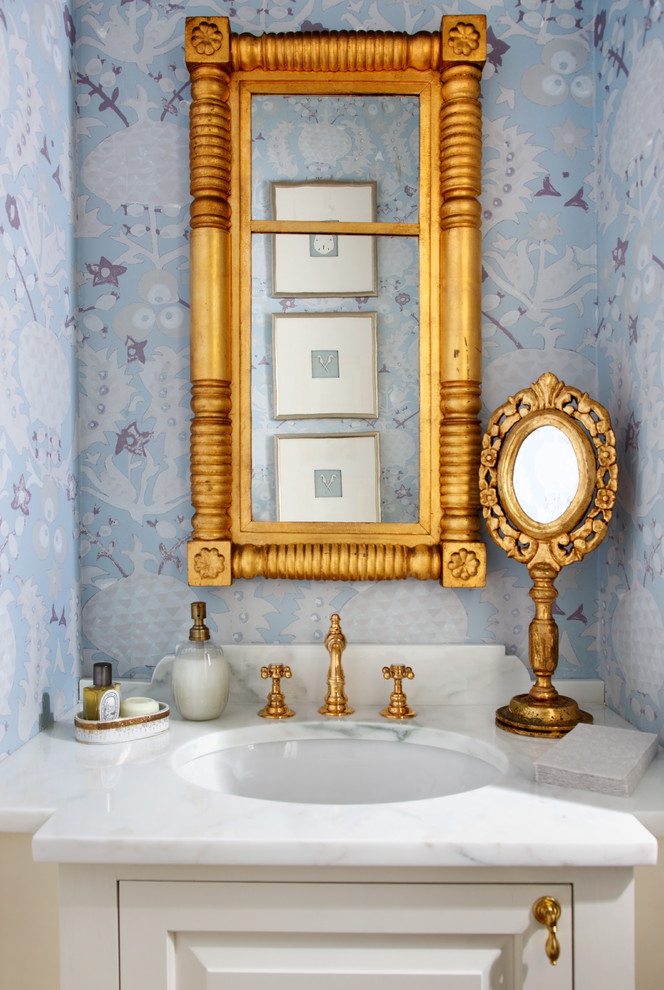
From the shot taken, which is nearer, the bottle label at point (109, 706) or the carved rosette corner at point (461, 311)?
the bottle label at point (109, 706)

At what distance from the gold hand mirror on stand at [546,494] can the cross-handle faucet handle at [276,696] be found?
1.08ft

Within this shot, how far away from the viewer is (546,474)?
1180 millimetres

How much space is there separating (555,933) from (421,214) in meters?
1.05

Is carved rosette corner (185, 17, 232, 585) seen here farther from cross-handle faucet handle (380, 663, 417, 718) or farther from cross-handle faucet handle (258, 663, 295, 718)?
cross-handle faucet handle (380, 663, 417, 718)

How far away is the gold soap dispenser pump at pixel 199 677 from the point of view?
119 centimetres

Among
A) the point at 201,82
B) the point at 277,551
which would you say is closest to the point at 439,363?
the point at 277,551

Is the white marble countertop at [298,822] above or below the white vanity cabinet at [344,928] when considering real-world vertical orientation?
above

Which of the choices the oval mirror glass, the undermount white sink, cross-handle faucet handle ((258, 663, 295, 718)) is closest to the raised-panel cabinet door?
the undermount white sink

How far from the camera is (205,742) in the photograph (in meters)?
1.14

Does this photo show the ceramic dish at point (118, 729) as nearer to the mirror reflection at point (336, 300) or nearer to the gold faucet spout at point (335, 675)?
the gold faucet spout at point (335, 675)

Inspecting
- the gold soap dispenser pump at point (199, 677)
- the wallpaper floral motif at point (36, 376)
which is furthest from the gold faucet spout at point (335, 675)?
the wallpaper floral motif at point (36, 376)

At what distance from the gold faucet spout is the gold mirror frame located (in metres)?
0.10

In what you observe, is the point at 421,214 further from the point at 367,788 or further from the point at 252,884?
the point at 252,884

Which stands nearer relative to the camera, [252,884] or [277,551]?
[252,884]
